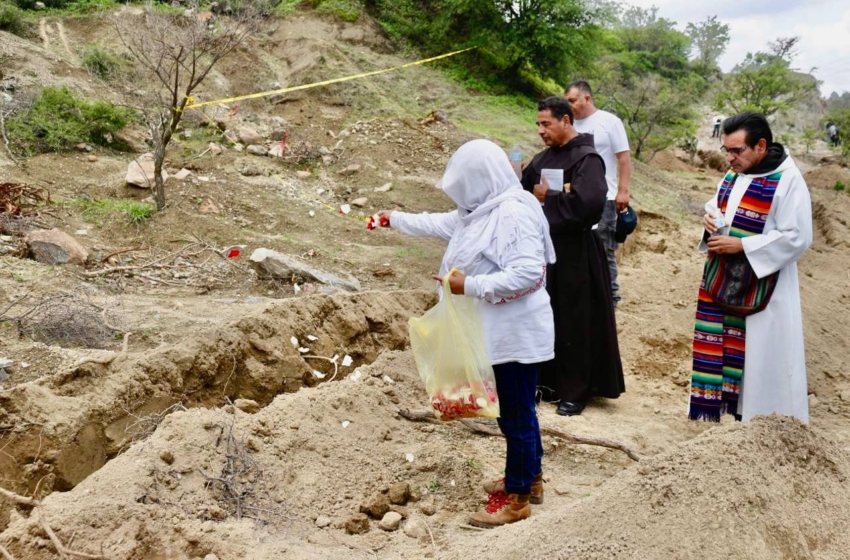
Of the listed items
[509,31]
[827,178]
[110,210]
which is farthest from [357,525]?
[827,178]

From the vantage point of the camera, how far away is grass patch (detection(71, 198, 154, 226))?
23.7ft

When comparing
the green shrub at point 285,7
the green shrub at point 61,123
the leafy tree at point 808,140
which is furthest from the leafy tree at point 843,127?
the green shrub at point 61,123

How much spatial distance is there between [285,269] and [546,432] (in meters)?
3.01

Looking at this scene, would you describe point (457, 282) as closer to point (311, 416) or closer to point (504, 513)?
point (504, 513)

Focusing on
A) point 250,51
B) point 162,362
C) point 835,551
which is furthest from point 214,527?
point 250,51

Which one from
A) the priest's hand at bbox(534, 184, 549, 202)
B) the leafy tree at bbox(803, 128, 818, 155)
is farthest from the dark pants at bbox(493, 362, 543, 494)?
the leafy tree at bbox(803, 128, 818, 155)

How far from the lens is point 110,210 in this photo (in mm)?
7395

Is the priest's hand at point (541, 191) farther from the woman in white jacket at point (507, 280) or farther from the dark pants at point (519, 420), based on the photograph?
the dark pants at point (519, 420)

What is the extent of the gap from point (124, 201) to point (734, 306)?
624 centimetres

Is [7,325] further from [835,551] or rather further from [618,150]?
[835,551]

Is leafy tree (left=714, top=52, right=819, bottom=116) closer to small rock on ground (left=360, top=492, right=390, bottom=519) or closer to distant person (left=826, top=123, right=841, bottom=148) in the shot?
distant person (left=826, top=123, right=841, bottom=148)

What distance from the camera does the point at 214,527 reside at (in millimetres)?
2891

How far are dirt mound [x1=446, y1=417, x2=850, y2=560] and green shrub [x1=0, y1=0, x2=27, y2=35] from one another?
41.1 ft

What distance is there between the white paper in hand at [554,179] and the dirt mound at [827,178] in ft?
46.0
